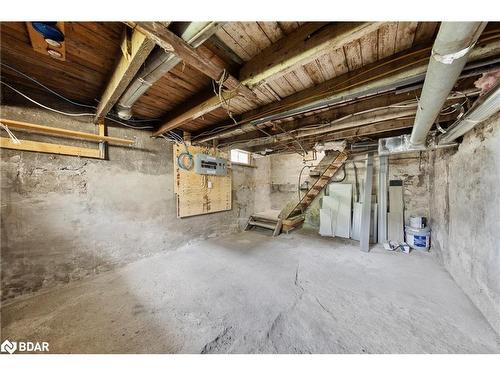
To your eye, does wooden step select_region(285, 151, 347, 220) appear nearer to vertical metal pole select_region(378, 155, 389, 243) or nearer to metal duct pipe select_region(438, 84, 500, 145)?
vertical metal pole select_region(378, 155, 389, 243)

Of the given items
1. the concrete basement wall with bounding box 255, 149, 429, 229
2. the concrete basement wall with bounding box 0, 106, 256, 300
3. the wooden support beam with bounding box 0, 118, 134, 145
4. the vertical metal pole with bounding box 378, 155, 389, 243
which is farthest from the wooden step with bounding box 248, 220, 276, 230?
the wooden support beam with bounding box 0, 118, 134, 145

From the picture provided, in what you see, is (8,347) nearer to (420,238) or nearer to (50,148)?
(50,148)

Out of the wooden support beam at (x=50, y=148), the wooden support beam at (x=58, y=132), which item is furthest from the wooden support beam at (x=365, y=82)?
the wooden support beam at (x=50, y=148)

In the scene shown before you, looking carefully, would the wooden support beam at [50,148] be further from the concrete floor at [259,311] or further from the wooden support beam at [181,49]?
the wooden support beam at [181,49]

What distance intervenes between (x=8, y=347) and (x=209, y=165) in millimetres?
2926

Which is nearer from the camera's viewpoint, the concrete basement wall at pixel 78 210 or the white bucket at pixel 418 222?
the concrete basement wall at pixel 78 210

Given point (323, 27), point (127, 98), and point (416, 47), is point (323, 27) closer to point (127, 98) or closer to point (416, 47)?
point (416, 47)

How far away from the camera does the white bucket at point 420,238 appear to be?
292 cm

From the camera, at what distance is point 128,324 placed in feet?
4.70

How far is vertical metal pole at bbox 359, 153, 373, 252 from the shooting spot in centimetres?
307

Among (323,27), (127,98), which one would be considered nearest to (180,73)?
(127,98)

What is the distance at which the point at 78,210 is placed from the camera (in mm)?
2129

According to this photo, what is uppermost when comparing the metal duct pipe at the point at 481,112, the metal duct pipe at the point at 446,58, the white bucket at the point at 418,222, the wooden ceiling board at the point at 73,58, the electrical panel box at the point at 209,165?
the wooden ceiling board at the point at 73,58

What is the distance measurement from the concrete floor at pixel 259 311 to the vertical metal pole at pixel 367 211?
524 millimetres
